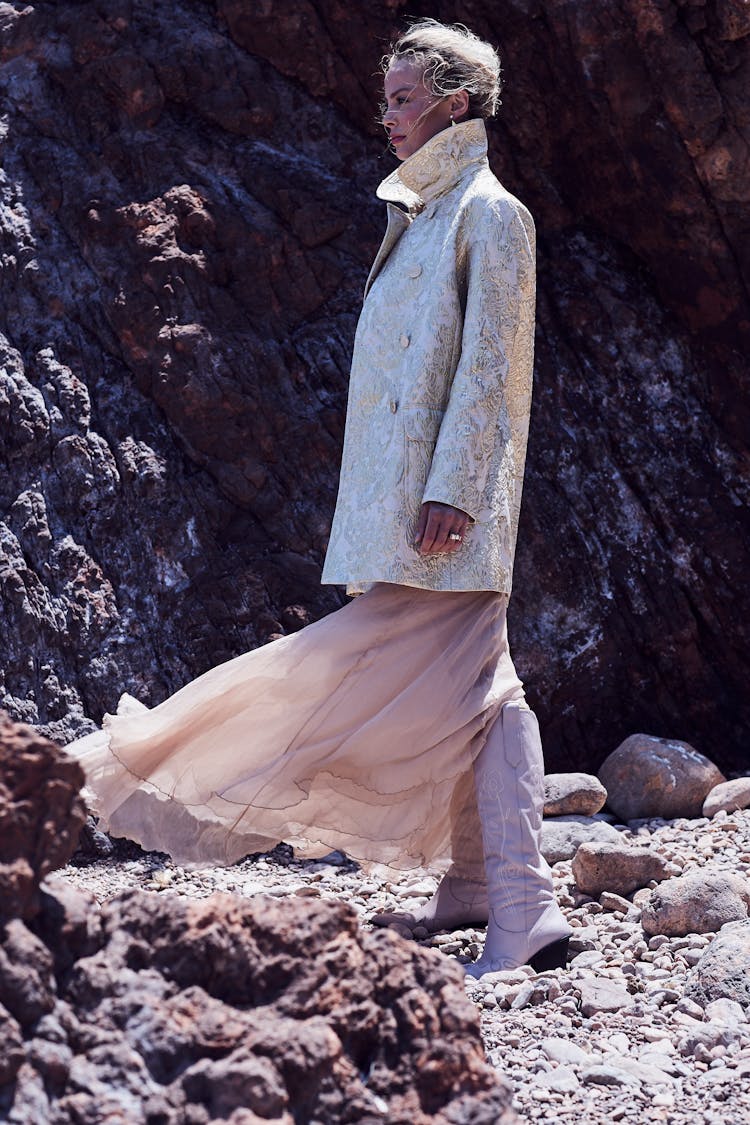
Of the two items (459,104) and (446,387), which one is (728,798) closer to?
(446,387)

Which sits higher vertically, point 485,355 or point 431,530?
point 485,355

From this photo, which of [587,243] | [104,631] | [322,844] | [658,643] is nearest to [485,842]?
[322,844]

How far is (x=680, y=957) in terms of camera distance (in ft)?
10.1

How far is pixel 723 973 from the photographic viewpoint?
2758 millimetres

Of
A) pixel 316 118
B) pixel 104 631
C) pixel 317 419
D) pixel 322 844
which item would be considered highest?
pixel 316 118

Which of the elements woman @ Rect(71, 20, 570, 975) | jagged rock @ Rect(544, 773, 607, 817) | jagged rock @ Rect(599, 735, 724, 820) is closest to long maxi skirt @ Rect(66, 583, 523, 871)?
woman @ Rect(71, 20, 570, 975)

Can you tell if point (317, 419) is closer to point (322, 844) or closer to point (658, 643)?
point (658, 643)

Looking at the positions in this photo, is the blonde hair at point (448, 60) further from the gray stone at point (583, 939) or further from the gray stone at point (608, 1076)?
the gray stone at point (608, 1076)

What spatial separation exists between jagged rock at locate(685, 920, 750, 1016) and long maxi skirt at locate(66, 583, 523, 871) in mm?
754

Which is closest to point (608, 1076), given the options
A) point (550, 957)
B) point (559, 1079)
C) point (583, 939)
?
point (559, 1079)

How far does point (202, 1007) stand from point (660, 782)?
362 centimetres

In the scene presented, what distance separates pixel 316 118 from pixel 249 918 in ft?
15.5

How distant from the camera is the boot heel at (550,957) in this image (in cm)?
305

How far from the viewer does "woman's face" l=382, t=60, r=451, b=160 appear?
3.48 metres
